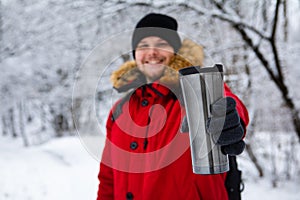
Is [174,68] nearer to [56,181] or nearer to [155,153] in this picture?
[155,153]

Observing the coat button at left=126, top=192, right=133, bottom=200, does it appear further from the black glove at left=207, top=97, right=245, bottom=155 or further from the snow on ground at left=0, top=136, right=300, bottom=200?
the snow on ground at left=0, top=136, right=300, bottom=200

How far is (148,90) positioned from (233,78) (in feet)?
11.4

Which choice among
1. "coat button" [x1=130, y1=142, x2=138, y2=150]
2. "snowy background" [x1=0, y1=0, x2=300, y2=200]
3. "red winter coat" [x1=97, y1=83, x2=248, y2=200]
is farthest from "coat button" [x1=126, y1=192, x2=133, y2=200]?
"snowy background" [x1=0, y1=0, x2=300, y2=200]

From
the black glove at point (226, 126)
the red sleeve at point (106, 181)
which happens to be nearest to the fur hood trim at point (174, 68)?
the red sleeve at point (106, 181)

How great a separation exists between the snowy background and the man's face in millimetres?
577

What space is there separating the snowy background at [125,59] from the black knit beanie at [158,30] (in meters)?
0.69

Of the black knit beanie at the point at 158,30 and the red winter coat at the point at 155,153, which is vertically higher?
the black knit beanie at the point at 158,30

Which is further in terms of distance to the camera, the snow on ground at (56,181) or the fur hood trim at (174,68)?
the snow on ground at (56,181)

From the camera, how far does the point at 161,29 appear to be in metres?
1.74

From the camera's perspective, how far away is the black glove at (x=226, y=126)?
3.02 feet

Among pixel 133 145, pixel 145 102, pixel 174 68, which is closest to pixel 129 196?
pixel 133 145

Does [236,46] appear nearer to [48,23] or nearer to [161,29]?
[161,29]

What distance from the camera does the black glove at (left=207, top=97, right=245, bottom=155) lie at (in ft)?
3.02

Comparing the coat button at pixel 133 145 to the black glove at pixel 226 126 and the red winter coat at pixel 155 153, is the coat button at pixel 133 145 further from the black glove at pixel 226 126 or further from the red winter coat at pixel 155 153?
the black glove at pixel 226 126
